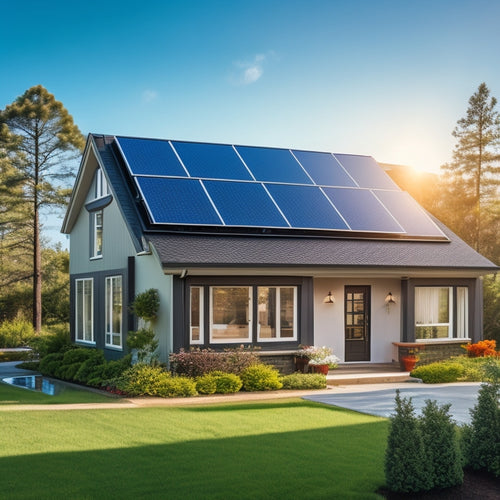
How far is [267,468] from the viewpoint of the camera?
25.3 feet

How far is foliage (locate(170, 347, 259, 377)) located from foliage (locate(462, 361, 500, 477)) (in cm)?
780

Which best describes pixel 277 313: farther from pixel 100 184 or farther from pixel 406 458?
pixel 406 458

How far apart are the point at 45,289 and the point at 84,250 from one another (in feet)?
46.5

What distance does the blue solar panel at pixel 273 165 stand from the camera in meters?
19.6

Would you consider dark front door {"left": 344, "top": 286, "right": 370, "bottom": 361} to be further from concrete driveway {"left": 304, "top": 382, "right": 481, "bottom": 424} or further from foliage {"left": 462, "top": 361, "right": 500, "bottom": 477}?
foliage {"left": 462, "top": 361, "right": 500, "bottom": 477}

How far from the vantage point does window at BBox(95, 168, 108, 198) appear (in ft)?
63.5

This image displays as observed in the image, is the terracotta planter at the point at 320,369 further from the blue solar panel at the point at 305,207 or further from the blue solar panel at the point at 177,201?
the blue solar panel at the point at 177,201

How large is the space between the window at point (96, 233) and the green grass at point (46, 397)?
18.2ft

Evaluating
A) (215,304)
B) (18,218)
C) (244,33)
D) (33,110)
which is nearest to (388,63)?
(244,33)

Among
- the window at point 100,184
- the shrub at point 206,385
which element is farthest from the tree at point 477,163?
the shrub at point 206,385

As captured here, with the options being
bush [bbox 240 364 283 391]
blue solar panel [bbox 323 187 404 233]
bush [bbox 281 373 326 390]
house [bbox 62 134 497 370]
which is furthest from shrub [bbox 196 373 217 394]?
blue solar panel [bbox 323 187 404 233]

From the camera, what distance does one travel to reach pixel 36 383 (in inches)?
656

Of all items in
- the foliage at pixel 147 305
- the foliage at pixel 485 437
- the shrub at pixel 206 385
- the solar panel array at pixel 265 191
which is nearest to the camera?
the foliage at pixel 485 437

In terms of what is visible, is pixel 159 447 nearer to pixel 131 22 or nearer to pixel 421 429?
pixel 421 429
